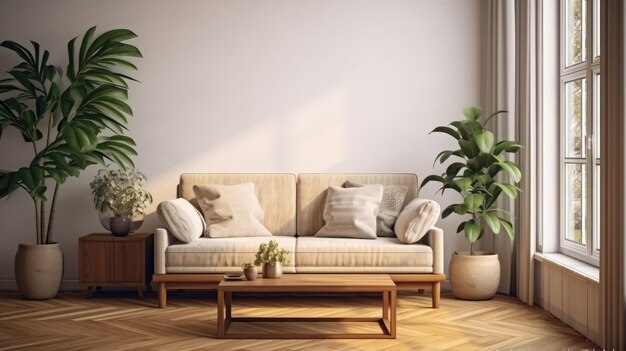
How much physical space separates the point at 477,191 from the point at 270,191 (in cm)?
160

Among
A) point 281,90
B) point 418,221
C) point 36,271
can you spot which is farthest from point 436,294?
point 36,271

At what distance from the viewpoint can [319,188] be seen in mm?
6211

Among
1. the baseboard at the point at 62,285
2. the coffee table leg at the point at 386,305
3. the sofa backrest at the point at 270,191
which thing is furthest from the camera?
the baseboard at the point at 62,285

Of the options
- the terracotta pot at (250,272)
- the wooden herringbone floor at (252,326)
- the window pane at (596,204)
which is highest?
the window pane at (596,204)

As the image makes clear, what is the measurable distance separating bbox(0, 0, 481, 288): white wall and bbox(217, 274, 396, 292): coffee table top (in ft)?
6.15

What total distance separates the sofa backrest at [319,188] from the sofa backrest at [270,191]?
64mm

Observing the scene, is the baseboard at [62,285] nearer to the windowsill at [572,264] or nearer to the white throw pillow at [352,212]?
the white throw pillow at [352,212]

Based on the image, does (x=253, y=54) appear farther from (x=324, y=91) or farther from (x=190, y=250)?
(x=190, y=250)

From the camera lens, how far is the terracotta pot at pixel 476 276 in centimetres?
573

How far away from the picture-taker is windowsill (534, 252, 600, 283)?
15.0 feet

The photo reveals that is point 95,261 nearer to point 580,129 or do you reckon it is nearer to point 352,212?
point 352,212

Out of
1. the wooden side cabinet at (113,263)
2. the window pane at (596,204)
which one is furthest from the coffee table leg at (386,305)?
the wooden side cabinet at (113,263)

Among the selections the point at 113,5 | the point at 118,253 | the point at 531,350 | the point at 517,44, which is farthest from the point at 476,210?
the point at 113,5

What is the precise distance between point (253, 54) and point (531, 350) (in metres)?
3.35
